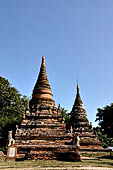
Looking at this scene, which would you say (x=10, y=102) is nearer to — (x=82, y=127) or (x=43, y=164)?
(x=82, y=127)

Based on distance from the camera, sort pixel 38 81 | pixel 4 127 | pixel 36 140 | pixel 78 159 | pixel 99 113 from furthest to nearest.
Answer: pixel 99 113 → pixel 4 127 → pixel 38 81 → pixel 36 140 → pixel 78 159

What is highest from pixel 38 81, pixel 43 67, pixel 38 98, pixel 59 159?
pixel 43 67

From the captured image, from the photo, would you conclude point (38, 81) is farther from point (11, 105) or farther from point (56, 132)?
point (11, 105)

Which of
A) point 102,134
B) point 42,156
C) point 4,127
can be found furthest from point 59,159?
point 102,134

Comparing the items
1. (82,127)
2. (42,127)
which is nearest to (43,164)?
(42,127)

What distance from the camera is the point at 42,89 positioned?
23.5m

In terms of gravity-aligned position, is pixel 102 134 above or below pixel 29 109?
below

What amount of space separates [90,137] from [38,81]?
995 cm

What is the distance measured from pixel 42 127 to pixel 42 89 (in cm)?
578

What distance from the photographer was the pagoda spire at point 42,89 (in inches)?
910

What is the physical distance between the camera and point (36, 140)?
1769cm

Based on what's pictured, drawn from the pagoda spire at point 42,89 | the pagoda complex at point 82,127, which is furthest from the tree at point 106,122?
the pagoda spire at point 42,89

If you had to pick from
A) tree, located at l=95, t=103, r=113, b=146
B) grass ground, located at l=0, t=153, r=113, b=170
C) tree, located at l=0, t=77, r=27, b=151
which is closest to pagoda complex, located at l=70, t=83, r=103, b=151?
tree, located at l=95, t=103, r=113, b=146

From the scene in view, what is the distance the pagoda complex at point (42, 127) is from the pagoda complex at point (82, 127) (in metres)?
2.69
